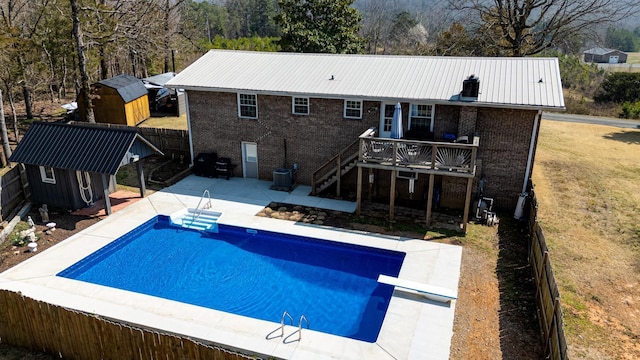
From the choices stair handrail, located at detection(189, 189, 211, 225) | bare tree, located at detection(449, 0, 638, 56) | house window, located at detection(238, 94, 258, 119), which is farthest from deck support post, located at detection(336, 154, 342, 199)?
bare tree, located at detection(449, 0, 638, 56)

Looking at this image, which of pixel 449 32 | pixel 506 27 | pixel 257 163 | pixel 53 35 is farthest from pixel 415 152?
pixel 449 32

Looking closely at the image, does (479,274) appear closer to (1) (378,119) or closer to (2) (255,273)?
(2) (255,273)

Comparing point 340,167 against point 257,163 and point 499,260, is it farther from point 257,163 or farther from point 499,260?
point 499,260

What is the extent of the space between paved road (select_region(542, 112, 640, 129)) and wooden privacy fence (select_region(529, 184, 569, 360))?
83.1ft

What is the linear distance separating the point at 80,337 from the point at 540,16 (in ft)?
120

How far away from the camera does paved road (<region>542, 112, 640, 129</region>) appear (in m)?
33.2

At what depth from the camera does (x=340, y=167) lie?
18859 mm

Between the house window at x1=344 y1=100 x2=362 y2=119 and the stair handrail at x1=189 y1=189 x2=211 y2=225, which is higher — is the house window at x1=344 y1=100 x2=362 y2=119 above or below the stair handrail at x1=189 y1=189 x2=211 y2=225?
above

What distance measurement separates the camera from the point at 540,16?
33812 millimetres

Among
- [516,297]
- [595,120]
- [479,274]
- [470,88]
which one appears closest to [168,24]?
[470,88]

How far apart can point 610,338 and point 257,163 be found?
15.3 metres

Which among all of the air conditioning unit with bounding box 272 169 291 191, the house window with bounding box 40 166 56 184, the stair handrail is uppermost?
the house window with bounding box 40 166 56 184

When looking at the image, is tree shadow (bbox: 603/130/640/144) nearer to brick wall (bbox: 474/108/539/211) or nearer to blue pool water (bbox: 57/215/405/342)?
brick wall (bbox: 474/108/539/211)

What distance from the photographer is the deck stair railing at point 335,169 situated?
61.3 ft
